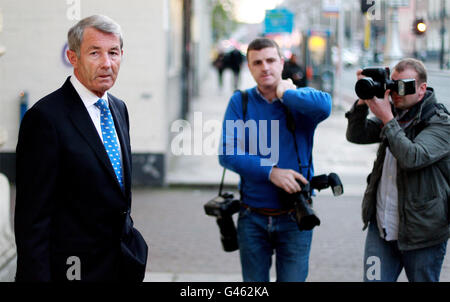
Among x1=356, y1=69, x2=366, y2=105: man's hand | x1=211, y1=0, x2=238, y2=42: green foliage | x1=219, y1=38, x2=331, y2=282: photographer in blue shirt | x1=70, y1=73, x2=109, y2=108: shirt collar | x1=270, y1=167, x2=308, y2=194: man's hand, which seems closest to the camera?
x1=70, y1=73, x2=109, y2=108: shirt collar

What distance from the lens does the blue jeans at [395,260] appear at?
3170 millimetres

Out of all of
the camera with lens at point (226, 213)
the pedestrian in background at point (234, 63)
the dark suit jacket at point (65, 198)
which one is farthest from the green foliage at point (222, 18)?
the dark suit jacket at point (65, 198)

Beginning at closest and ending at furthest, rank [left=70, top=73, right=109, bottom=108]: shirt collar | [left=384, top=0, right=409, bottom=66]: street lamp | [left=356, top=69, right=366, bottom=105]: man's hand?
[left=70, top=73, right=109, bottom=108]: shirt collar, [left=356, top=69, right=366, bottom=105]: man's hand, [left=384, top=0, right=409, bottom=66]: street lamp

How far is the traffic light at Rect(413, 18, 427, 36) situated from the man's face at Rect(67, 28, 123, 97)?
78.8 inches

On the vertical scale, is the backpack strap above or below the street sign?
below

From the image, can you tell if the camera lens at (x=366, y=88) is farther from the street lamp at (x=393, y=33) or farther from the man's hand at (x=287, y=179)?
the street lamp at (x=393, y=33)

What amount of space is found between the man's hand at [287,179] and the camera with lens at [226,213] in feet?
1.47

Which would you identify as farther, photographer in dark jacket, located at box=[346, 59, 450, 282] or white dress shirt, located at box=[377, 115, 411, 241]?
white dress shirt, located at box=[377, 115, 411, 241]

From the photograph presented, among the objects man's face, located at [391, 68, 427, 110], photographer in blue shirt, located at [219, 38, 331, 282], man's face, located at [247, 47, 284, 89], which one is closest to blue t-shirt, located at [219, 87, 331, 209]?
photographer in blue shirt, located at [219, 38, 331, 282]

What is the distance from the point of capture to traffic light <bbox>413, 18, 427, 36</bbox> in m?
3.67

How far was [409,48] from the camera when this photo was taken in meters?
4.43

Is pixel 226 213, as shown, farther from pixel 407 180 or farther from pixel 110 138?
pixel 110 138

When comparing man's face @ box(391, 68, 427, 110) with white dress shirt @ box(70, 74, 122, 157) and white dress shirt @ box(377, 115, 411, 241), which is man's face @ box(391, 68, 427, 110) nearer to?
white dress shirt @ box(377, 115, 411, 241)

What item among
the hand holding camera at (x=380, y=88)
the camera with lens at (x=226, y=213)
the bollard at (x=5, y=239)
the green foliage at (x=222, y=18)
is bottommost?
the bollard at (x=5, y=239)
